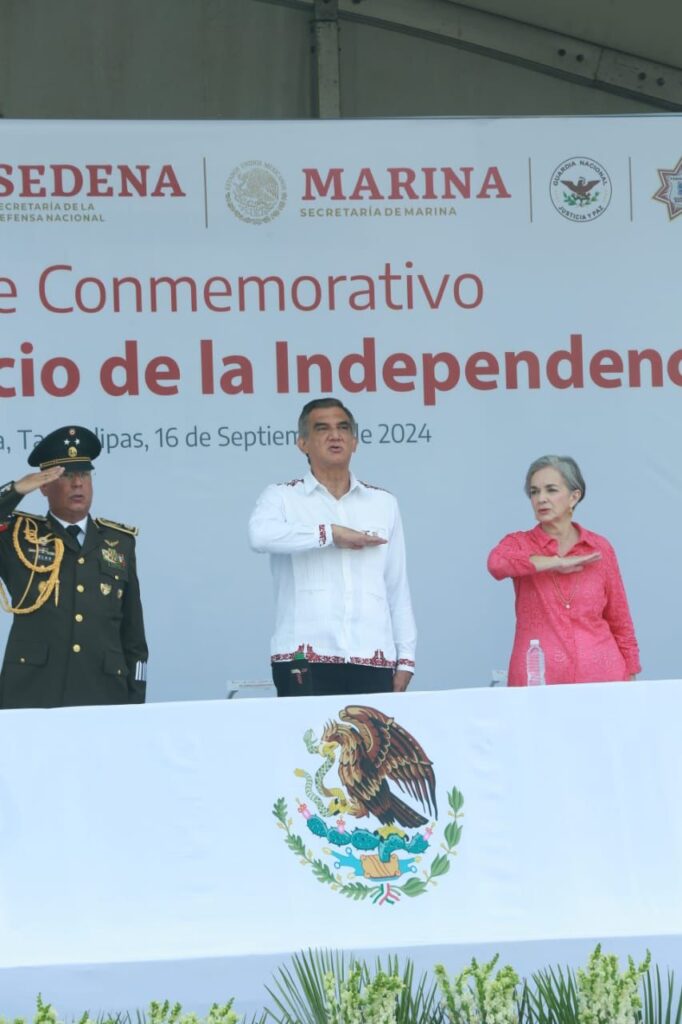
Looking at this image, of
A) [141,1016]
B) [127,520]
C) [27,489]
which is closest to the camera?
[141,1016]

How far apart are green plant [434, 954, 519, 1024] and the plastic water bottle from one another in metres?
1.80

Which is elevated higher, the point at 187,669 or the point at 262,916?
the point at 187,669

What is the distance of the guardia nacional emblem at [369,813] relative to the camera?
327cm

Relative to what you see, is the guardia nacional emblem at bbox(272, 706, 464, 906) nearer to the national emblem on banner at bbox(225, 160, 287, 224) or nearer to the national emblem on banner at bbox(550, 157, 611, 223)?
the national emblem on banner at bbox(225, 160, 287, 224)

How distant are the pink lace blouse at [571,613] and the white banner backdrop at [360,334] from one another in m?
0.98

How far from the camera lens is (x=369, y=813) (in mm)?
3311

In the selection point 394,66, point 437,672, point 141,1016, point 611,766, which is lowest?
point 141,1016

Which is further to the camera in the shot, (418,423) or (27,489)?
(418,423)

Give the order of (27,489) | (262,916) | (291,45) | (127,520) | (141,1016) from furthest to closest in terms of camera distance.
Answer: (291,45) < (127,520) < (27,489) < (262,916) < (141,1016)

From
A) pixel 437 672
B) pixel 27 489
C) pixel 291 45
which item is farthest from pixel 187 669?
pixel 291 45

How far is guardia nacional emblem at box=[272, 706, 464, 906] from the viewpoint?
327 cm

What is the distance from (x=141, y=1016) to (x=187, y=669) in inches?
97.2

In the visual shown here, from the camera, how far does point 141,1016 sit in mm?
3029

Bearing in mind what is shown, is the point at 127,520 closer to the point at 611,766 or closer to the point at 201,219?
the point at 201,219
